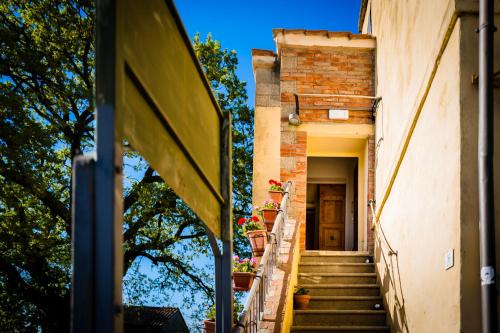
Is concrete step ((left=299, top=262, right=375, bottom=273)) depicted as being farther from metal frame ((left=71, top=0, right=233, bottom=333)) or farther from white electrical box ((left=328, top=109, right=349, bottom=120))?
metal frame ((left=71, top=0, right=233, bottom=333))

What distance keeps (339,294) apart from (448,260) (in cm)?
371

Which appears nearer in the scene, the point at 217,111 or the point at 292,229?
the point at 217,111

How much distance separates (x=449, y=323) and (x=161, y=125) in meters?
3.84

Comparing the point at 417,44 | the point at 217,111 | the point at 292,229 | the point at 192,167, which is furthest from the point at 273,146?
the point at 192,167

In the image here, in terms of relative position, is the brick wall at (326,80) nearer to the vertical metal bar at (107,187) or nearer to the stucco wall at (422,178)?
the stucco wall at (422,178)

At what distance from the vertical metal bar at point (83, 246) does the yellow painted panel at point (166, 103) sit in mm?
198

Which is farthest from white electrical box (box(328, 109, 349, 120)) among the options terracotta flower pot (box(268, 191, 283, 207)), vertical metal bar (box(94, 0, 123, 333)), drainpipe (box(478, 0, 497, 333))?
vertical metal bar (box(94, 0, 123, 333))

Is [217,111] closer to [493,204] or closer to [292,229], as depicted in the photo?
[493,204]

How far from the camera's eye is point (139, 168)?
46.9ft

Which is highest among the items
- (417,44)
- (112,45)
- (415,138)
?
(417,44)

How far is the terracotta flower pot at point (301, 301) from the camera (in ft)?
25.1

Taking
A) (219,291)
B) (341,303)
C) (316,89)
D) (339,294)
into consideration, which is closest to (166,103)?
(219,291)

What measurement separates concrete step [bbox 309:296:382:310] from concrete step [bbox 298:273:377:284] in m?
0.57

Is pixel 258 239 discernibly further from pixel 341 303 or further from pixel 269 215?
pixel 341 303
